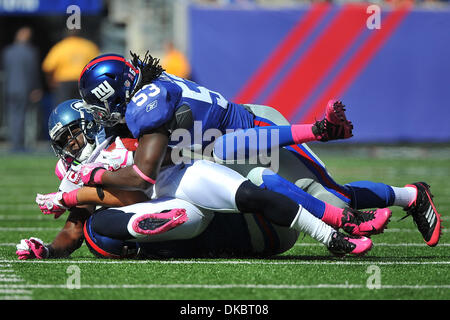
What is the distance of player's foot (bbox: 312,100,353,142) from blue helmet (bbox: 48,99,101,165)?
130 cm

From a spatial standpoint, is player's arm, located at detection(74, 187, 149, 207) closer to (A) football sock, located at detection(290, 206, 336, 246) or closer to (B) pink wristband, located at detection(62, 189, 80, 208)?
(B) pink wristband, located at detection(62, 189, 80, 208)

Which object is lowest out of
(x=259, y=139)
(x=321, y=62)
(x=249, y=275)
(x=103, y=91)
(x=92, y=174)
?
(x=321, y=62)

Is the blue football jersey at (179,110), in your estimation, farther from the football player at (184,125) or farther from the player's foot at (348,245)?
the player's foot at (348,245)

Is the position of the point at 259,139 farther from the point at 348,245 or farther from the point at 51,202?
the point at 51,202

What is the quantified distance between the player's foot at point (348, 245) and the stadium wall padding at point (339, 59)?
9691mm

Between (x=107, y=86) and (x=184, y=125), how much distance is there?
0.48 metres

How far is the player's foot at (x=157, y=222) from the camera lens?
4477 millimetres

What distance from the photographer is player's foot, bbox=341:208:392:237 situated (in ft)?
14.9

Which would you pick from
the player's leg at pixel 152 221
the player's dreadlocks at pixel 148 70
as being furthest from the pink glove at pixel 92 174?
the player's dreadlocks at pixel 148 70

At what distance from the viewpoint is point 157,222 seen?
449cm

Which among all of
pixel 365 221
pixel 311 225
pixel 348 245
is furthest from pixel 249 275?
pixel 365 221
